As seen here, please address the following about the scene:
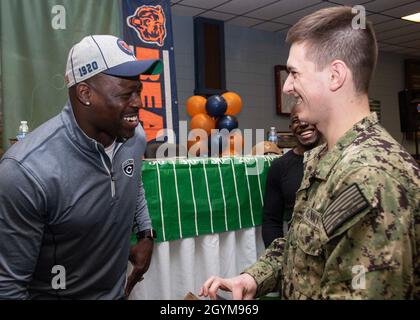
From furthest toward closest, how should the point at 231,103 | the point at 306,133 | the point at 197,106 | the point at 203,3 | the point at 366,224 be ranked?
the point at 203,3 < the point at 197,106 < the point at 231,103 < the point at 306,133 < the point at 366,224

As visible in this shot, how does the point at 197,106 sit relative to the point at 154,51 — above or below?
below

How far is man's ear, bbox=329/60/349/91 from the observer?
0.94 m

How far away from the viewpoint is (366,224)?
760 millimetres

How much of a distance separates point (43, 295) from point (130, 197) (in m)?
0.44

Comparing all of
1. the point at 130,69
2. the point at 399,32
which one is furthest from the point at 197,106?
the point at 399,32

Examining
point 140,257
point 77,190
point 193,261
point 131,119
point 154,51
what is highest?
point 154,51

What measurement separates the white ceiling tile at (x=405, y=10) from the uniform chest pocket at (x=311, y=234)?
19.7 ft

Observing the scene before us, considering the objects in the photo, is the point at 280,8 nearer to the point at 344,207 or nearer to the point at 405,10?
the point at 405,10

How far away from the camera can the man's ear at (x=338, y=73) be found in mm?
939

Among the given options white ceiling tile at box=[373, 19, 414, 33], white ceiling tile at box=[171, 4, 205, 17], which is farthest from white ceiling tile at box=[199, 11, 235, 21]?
white ceiling tile at box=[373, 19, 414, 33]

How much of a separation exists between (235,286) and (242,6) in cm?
524

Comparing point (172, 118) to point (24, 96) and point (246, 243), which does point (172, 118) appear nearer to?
point (24, 96)

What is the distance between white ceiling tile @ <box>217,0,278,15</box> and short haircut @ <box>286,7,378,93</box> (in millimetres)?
4840
